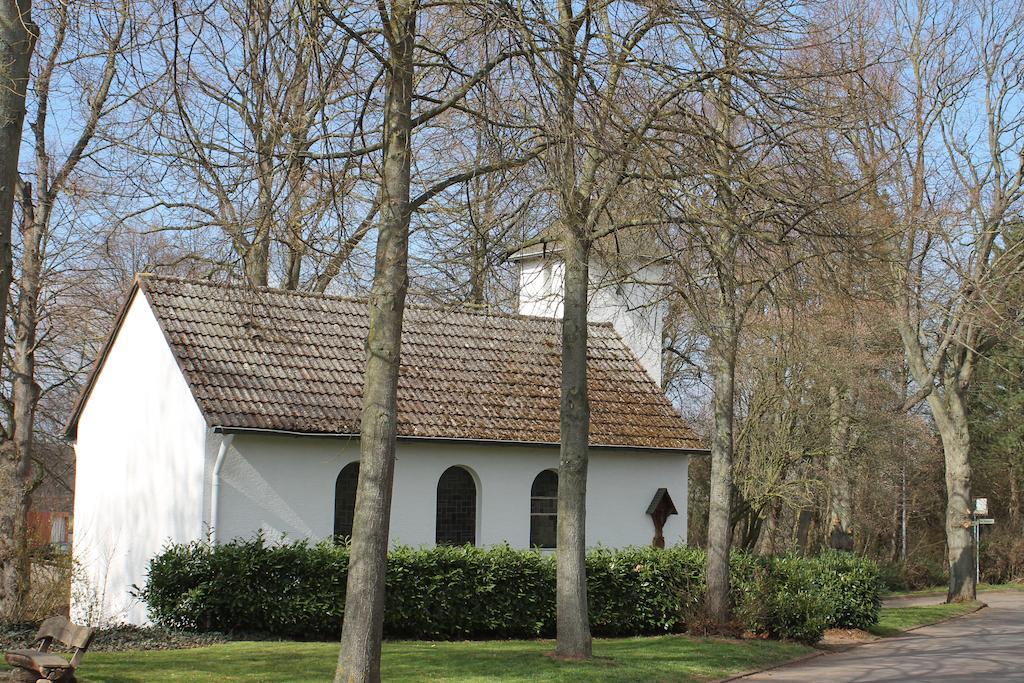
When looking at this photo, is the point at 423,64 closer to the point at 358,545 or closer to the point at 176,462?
the point at 358,545

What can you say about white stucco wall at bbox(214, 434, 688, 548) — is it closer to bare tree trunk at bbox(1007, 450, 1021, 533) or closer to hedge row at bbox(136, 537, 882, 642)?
hedge row at bbox(136, 537, 882, 642)

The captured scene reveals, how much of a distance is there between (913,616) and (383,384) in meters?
18.5

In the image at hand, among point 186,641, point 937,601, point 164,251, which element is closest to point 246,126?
point 186,641

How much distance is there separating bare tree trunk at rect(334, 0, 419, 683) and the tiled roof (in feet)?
24.5

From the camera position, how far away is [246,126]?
32.1ft

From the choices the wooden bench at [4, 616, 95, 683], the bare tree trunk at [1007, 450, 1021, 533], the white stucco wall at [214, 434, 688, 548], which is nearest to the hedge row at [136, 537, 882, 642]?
the white stucco wall at [214, 434, 688, 548]

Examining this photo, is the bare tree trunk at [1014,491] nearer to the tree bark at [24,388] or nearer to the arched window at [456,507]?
the arched window at [456,507]

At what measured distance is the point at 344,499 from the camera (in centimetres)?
2056

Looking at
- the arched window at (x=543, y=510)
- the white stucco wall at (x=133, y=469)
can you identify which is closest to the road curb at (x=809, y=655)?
the arched window at (x=543, y=510)

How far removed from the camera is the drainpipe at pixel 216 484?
18.7 m

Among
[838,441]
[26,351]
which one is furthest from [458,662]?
[838,441]

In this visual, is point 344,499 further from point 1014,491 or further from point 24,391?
point 1014,491

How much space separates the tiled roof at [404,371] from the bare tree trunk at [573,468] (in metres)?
4.09

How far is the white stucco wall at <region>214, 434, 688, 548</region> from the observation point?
1936 centimetres
